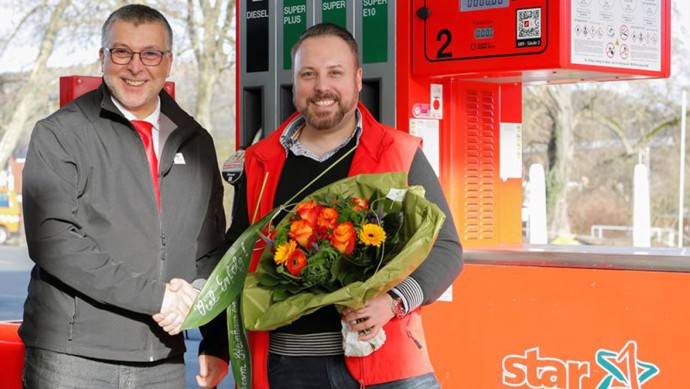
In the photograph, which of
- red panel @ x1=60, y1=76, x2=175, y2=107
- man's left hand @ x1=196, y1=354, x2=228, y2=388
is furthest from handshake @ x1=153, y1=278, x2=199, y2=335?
red panel @ x1=60, y1=76, x2=175, y2=107

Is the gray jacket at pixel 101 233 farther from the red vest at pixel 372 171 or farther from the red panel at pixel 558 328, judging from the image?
the red panel at pixel 558 328

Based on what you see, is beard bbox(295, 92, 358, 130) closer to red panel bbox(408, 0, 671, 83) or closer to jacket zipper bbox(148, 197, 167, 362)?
jacket zipper bbox(148, 197, 167, 362)

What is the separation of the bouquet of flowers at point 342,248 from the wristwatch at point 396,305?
109 mm

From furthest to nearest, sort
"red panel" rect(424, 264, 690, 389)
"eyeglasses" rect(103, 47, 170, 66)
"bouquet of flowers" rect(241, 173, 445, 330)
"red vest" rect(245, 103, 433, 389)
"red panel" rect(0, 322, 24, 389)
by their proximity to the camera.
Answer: "red panel" rect(0, 322, 24, 389)
"red panel" rect(424, 264, 690, 389)
"eyeglasses" rect(103, 47, 170, 66)
"red vest" rect(245, 103, 433, 389)
"bouquet of flowers" rect(241, 173, 445, 330)

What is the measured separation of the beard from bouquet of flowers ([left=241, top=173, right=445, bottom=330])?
0.70 ft

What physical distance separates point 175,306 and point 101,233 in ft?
0.89

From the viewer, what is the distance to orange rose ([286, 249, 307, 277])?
254cm

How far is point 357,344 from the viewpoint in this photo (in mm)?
2621

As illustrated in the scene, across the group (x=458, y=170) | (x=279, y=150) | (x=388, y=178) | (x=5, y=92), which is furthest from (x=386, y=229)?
(x=5, y=92)

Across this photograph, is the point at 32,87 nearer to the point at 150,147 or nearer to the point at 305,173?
the point at 150,147

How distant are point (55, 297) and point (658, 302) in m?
2.30

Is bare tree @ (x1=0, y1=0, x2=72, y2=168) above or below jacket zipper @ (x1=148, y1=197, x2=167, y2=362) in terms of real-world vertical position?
above

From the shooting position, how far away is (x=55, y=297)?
2836mm

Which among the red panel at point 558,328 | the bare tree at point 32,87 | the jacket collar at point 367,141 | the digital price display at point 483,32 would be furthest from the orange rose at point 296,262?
the bare tree at point 32,87
